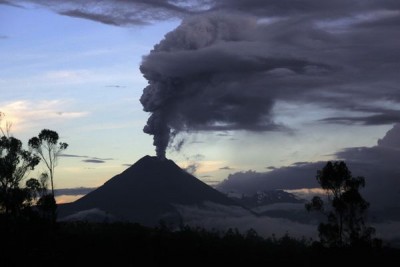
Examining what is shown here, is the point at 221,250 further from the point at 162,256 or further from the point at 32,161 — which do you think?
the point at 32,161

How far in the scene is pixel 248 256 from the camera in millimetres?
142375

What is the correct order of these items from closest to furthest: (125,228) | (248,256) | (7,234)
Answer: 1. (7,234)
2. (248,256)
3. (125,228)

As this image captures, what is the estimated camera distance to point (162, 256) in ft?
429

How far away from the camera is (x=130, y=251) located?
135375 millimetres

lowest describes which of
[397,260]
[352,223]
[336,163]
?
[397,260]

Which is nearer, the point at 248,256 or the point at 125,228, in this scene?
the point at 248,256

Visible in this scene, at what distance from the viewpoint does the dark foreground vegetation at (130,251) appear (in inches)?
4311

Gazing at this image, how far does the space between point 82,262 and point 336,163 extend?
48450mm

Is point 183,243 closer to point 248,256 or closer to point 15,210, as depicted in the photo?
point 248,256

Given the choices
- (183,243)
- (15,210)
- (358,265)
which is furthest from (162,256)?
(358,265)

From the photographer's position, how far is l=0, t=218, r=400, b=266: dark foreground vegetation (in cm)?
10950

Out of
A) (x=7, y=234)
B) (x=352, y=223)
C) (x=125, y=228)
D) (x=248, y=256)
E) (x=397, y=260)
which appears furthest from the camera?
(x=125, y=228)

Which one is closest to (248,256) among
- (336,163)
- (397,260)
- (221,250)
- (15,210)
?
(221,250)

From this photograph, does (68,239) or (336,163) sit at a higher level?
(336,163)
